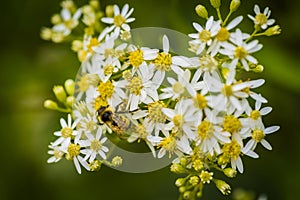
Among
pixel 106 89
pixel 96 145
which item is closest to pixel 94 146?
pixel 96 145

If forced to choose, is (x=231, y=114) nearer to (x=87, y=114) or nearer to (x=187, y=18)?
(x=87, y=114)

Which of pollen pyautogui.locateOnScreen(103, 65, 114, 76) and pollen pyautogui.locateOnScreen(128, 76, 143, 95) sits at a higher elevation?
pollen pyautogui.locateOnScreen(103, 65, 114, 76)

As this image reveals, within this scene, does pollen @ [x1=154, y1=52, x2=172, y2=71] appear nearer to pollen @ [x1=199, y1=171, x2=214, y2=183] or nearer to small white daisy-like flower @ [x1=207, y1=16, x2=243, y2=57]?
small white daisy-like flower @ [x1=207, y1=16, x2=243, y2=57]

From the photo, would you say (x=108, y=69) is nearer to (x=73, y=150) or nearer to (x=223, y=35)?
(x=73, y=150)

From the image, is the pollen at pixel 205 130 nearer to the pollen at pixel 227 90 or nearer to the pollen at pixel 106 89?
the pollen at pixel 227 90

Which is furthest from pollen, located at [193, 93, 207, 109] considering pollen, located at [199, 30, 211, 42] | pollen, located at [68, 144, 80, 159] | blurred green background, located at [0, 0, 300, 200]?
blurred green background, located at [0, 0, 300, 200]

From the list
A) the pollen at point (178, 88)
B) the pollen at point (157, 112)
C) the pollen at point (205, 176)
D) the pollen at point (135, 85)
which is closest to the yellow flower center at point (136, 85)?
the pollen at point (135, 85)

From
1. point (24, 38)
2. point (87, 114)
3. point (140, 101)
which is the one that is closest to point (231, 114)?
point (140, 101)
